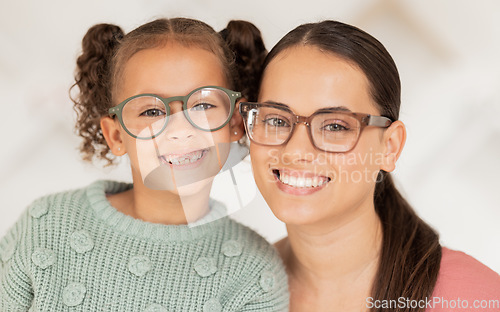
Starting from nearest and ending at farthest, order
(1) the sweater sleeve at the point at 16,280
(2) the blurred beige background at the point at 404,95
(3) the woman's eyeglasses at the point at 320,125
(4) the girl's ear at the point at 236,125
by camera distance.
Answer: (3) the woman's eyeglasses at the point at 320,125 → (1) the sweater sleeve at the point at 16,280 → (4) the girl's ear at the point at 236,125 → (2) the blurred beige background at the point at 404,95

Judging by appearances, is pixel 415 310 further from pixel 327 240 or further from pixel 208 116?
pixel 208 116

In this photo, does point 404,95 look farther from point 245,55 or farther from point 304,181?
point 304,181

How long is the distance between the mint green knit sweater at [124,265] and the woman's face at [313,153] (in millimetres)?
206

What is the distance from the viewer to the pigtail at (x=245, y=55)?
1.90 metres

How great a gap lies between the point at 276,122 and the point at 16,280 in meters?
0.80

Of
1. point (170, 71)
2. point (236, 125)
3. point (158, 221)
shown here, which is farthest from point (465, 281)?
point (170, 71)

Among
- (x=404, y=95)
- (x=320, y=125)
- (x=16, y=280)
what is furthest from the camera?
(x=404, y=95)

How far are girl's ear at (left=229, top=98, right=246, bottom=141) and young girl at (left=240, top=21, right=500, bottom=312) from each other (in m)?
0.11

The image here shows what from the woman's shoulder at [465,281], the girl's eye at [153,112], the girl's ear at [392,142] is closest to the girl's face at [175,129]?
the girl's eye at [153,112]

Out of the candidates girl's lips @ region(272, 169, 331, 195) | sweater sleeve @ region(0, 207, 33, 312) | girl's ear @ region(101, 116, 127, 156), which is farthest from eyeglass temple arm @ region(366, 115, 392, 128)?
sweater sleeve @ region(0, 207, 33, 312)

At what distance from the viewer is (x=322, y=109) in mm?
1552

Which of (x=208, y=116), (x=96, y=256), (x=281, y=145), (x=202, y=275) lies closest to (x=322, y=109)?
(x=281, y=145)

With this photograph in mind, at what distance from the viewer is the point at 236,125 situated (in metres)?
1.80

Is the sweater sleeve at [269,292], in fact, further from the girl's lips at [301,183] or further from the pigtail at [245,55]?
the pigtail at [245,55]
